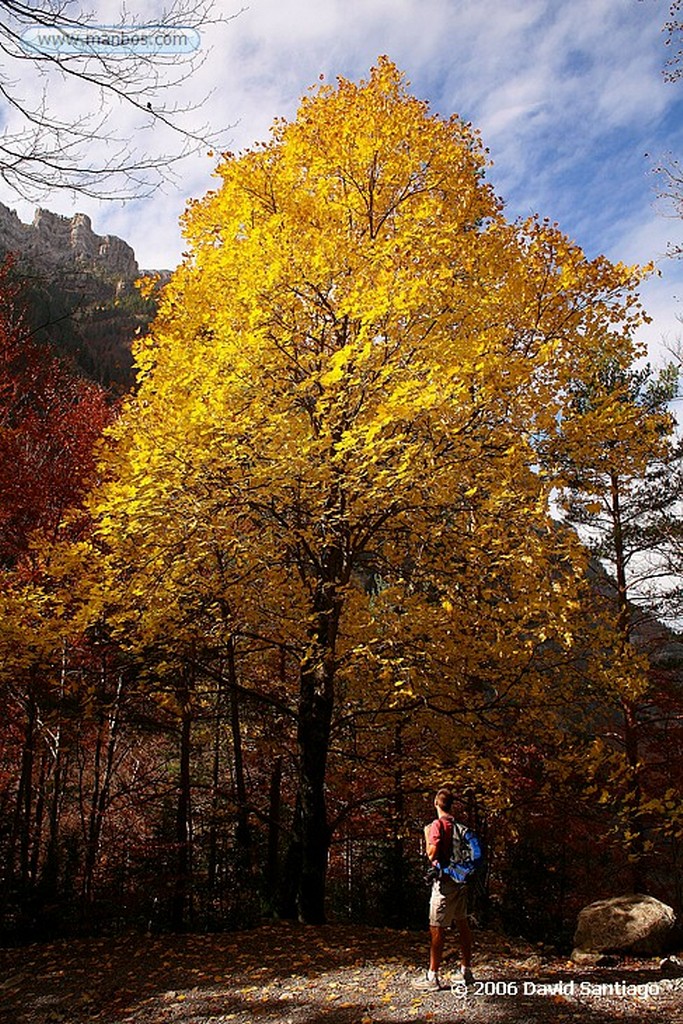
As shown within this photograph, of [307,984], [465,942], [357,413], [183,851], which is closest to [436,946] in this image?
[465,942]

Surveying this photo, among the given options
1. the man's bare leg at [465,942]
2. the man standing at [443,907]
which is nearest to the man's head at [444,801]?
the man standing at [443,907]

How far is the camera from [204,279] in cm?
765

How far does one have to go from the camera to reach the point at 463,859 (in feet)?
15.9

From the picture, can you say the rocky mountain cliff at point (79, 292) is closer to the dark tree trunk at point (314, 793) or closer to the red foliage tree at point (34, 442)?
the red foliage tree at point (34, 442)

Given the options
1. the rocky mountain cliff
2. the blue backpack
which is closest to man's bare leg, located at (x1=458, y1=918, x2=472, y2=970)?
the blue backpack

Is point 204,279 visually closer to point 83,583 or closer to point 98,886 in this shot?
point 83,583

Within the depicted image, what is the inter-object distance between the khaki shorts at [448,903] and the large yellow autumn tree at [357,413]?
65.7 inches

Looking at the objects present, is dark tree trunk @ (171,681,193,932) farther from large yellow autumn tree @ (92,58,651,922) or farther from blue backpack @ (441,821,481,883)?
blue backpack @ (441,821,481,883)

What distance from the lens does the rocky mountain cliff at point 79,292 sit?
3.37 m

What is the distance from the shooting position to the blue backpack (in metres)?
4.82

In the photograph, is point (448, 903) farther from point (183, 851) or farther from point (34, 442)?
point (34, 442)

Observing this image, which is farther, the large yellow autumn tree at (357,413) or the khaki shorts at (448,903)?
the large yellow autumn tree at (357,413)

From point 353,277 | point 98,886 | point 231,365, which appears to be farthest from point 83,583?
point 98,886

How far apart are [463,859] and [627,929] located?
118 inches
